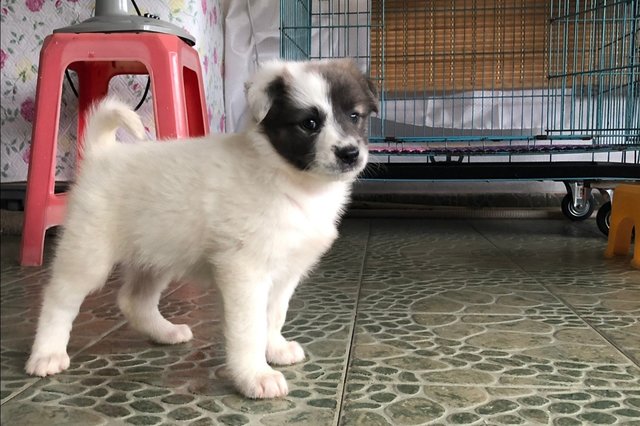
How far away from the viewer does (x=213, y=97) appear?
3658mm

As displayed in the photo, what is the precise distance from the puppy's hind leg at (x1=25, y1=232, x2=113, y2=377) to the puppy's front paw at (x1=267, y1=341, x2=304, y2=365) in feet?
1.30

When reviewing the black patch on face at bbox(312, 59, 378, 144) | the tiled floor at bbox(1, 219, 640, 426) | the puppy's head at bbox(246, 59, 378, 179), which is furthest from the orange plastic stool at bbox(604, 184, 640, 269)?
the puppy's head at bbox(246, 59, 378, 179)

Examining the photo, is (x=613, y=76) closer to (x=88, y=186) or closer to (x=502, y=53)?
(x=502, y=53)

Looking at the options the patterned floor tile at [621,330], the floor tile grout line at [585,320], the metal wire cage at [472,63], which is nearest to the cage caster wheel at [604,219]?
the metal wire cage at [472,63]

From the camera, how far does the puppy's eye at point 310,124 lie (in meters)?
1.29

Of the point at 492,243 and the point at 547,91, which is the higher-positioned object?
the point at 547,91

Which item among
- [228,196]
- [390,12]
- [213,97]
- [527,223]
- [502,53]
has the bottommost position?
[527,223]

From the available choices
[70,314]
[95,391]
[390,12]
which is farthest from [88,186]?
[390,12]

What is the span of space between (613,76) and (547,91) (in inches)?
15.0

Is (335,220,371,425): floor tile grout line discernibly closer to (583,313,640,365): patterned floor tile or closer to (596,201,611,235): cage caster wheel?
(583,313,640,365): patterned floor tile

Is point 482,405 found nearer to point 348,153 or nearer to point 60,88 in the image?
point 348,153

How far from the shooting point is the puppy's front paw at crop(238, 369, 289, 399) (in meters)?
1.12

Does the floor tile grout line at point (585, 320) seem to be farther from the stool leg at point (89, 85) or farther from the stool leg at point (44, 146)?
the stool leg at point (89, 85)

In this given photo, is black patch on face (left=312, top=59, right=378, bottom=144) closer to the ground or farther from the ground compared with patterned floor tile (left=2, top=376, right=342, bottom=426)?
farther from the ground
